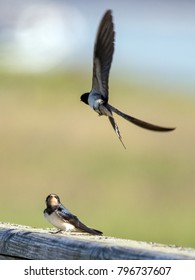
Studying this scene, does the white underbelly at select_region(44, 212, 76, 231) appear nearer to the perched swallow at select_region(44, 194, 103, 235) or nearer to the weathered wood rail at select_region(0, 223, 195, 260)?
the perched swallow at select_region(44, 194, 103, 235)

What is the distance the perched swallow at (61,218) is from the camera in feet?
11.0

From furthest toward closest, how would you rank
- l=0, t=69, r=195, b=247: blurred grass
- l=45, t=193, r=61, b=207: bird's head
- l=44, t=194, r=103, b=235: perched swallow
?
1. l=0, t=69, r=195, b=247: blurred grass
2. l=45, t=193, r=61, b=207: bird's head
3. l=44, t=194, r=103, b=235: perched swallow

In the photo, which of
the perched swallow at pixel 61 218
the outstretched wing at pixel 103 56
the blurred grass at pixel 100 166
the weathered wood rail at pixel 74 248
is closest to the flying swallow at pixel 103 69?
the outstretched wing at pixel 103 56

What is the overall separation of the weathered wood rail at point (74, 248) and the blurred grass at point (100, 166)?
208 inches

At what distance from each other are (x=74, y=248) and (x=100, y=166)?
9.60m

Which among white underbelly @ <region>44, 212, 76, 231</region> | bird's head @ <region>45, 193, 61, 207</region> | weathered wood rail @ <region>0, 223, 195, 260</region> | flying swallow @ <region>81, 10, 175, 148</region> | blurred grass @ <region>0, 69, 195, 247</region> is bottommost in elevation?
weathered wood rail @ <region>0, 223, 195, 260</region>

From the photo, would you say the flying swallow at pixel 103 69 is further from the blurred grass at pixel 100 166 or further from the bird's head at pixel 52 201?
the blurred grass at pixel 100 166

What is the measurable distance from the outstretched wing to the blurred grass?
15.2ft

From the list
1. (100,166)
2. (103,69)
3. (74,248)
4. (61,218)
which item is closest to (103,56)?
(103,69)

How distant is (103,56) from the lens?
3.50 m

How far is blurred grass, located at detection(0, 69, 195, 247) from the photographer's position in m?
9.73

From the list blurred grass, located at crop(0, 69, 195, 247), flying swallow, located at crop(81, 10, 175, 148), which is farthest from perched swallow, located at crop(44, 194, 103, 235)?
blurred grass, located at crop(0, 69, 195, 247)

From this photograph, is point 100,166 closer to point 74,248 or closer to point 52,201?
point 52,201
